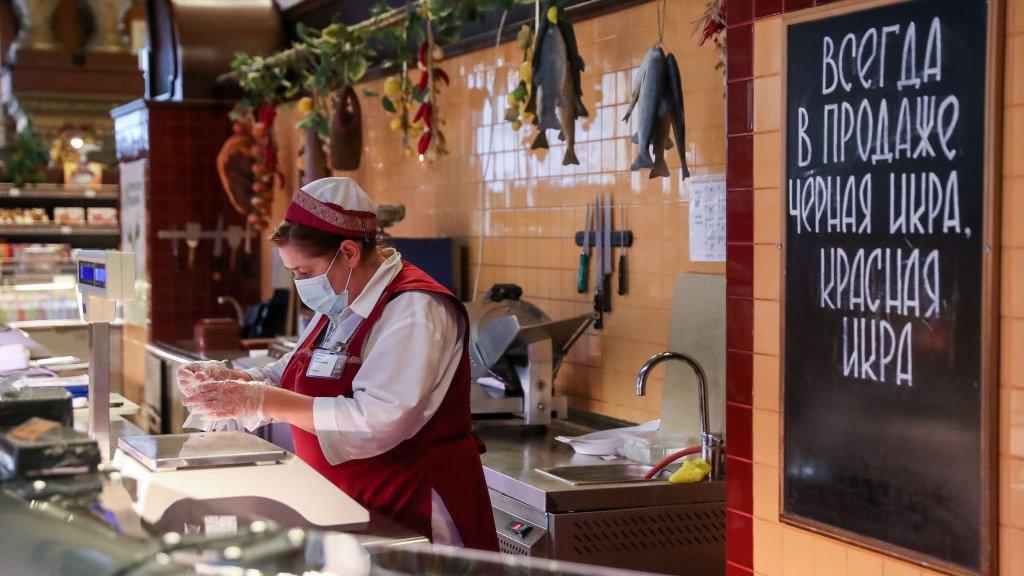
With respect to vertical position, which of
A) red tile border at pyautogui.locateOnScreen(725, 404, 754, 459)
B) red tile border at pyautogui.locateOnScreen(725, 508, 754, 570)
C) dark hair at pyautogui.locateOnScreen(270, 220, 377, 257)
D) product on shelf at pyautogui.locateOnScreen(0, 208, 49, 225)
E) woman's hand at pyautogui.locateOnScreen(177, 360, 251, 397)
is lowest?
red tile border at pyautogui.locateOnScreen(725, 508, 754, 570)

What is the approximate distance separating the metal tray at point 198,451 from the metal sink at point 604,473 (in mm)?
1070

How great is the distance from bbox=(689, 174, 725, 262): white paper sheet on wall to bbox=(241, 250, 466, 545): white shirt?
4.31ft

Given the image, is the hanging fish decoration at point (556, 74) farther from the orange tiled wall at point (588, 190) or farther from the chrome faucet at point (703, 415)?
the chrome faucet at point (703, 415)

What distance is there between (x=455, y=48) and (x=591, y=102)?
1200mm

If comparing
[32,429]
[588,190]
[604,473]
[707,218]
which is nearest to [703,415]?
[604,473]

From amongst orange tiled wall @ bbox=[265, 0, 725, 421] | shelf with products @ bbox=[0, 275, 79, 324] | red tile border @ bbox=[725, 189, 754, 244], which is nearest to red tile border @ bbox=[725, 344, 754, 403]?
red tile border @ bbox=[725, 189, 754, 244]

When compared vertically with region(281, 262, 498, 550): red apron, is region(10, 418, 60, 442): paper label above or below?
above

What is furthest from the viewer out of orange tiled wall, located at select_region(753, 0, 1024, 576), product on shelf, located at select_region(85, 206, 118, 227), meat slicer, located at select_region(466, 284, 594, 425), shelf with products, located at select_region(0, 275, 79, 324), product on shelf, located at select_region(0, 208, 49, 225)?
product on shelf, located at select_region(85, 206, 118, 227)

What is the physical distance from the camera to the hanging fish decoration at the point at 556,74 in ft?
13.3

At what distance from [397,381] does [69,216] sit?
401 inches

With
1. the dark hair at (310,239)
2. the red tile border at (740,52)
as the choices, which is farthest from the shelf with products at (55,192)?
the red tile border at (740,52)

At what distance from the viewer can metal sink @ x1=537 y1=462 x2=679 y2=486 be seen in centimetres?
354

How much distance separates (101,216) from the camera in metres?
12.2

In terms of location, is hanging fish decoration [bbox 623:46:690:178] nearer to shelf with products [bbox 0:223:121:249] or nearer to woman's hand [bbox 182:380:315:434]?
woman's hand [bbox 182:380:315:434]
